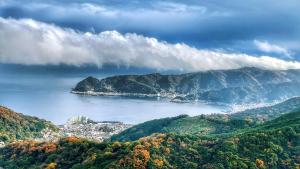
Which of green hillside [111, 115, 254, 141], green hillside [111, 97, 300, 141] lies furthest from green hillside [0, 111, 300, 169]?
green hillside [111, 115, 254, 141]

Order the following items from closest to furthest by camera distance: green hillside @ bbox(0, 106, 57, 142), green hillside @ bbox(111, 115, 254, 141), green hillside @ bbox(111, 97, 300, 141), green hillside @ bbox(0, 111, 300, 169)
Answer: green hillside @ bbox(0, 111, 300, 169) < green hillside @ bbox(0, 106, 57, 142) < green hillside @ bbox(111, 97, 300, 141) < green hillside @ bbox(111, 115, 254, 141)

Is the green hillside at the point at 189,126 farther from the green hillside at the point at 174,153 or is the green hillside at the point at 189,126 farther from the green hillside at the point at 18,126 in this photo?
the green hillside at the point at 174,153

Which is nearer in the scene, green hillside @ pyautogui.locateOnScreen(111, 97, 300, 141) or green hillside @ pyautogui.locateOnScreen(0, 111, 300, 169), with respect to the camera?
green hillside @ pyautogui.locateOnScreen(0, 111, 300, 169)

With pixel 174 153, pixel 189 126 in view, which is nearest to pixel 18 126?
pixel 189 126

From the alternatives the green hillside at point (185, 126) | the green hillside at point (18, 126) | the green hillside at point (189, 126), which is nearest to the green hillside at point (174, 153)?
the green hillside at point (18, 126)

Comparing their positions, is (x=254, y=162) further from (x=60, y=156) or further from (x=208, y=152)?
(x=60, y=156)

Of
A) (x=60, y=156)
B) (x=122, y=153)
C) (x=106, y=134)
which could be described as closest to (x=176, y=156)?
(x=122, y=153)

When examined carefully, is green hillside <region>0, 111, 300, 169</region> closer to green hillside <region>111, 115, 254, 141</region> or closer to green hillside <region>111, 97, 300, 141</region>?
green hillside <region>111, 97, 300, 141</region>
